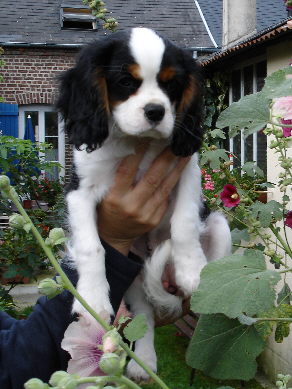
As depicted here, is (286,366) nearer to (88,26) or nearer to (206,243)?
(206,243)

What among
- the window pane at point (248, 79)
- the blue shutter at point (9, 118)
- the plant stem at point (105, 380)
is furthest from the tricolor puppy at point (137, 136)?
the blue shutter at point (9, 118)

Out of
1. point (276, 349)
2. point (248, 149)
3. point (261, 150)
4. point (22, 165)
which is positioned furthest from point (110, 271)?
point (248, 149)

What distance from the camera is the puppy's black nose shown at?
1638mm

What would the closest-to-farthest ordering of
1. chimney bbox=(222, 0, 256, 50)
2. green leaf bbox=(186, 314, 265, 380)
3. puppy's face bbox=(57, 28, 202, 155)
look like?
green leaf bbox=(186, 314, 265, 380) < puppy's face bbox=(57, 28, 202, 155) < chimney bbox=(222, 0, 256, 50)

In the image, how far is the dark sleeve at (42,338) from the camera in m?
1.55

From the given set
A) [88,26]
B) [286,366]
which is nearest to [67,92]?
[286,366]

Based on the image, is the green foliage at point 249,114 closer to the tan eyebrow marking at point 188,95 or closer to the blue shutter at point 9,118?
the tan eyebrow marking at point 188,95

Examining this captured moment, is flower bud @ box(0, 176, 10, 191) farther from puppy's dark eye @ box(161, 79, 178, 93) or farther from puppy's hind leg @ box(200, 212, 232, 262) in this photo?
puppy's hind leg @ box(200, 212, 232, 262)

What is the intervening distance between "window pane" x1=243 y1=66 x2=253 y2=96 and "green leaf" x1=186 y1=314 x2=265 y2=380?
672 centimetres

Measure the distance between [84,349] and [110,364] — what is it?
0.88ft

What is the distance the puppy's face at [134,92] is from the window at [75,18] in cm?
1339

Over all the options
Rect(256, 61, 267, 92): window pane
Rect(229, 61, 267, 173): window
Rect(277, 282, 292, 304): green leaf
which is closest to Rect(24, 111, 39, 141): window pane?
Rect(229, 61, 267, 173): window

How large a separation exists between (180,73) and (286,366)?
3.39 metres

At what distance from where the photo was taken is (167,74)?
1.71 metres
